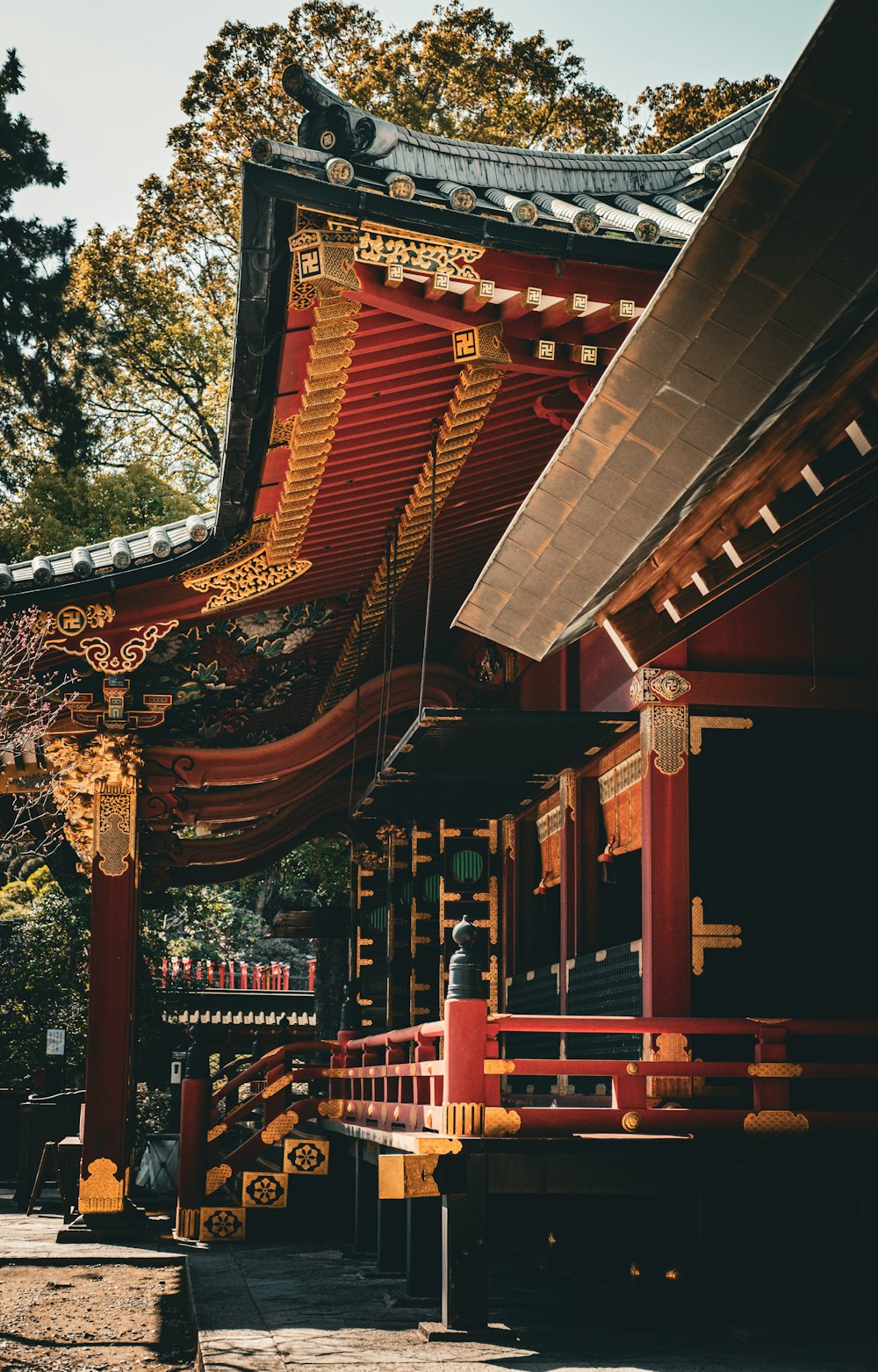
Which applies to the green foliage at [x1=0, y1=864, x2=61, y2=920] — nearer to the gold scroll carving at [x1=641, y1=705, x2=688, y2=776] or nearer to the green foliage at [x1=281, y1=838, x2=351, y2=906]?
the green foliage at [x1=281, y1=838, x2=351, y2=906]

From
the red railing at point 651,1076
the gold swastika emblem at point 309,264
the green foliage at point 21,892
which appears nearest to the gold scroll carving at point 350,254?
the gold swastika emblem at point 309,264

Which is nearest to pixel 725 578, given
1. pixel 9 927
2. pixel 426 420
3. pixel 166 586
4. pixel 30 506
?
pixel 426 420

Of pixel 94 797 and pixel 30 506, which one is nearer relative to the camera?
pixel 94 797

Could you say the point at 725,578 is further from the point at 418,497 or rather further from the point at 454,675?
the point at 454,675

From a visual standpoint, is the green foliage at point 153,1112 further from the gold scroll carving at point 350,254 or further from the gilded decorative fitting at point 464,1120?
the gold scroll carving at point 350,254

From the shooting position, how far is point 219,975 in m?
28.2

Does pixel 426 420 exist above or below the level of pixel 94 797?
above

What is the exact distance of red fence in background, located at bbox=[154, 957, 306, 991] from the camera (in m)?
22.7

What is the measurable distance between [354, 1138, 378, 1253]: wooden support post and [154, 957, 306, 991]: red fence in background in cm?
1062

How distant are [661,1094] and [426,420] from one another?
392 cm

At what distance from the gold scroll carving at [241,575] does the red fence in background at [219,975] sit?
11.0 meters

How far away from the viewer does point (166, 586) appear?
34.1ft

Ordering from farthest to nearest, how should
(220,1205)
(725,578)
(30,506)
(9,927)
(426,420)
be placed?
1. (30,506)
2. (9,927)
3. (220,1205)
4. (426,420)
5. (725,578)

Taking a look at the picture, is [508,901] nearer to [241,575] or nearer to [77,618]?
[241,575]
